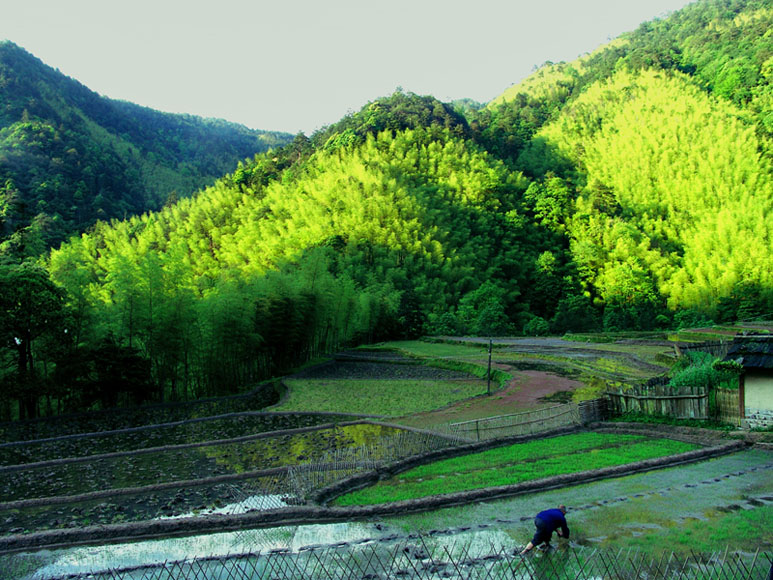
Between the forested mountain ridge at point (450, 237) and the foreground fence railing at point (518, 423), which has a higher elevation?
the forested mountain ridge at point (450, 237)

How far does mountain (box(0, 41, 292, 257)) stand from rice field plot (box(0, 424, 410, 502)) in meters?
20.7

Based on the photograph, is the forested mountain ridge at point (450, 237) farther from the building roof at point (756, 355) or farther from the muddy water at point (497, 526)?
the building roof at point (756, 355)

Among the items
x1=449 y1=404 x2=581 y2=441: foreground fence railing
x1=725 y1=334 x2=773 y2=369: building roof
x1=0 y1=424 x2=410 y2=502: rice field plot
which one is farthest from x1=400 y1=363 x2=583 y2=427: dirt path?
x1=725 y1=334 x2=773 y2=369: building roof

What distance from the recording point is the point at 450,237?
55.6 metres

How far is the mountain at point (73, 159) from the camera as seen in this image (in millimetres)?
51938

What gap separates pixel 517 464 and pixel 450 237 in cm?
4618

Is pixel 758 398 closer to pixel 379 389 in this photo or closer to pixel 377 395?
pixel 377 395

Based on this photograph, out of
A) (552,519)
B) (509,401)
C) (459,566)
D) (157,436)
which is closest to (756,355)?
(509,401)

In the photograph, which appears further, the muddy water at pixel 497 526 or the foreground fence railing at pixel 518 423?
the foreground fence railing at pixel 518 423

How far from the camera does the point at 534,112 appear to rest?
9656 cm

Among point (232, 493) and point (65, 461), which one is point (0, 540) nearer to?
point (232, 493)

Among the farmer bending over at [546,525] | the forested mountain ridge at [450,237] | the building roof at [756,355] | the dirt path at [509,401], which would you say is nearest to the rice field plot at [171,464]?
the dirt path at [509,401]

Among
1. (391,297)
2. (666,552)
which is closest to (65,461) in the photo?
(666,552)

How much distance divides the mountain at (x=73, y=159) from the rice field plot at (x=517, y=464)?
1082 inches
